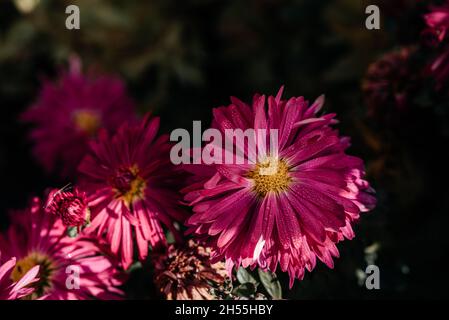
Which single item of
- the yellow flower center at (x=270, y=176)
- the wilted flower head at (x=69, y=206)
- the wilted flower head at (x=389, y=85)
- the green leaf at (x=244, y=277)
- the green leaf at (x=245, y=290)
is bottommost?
the green leaf at (x=245, y=290)

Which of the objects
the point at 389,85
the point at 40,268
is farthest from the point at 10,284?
the point at 389,85

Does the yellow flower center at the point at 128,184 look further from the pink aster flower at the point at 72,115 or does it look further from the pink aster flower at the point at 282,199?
the pink aster flower at the point at 72,115

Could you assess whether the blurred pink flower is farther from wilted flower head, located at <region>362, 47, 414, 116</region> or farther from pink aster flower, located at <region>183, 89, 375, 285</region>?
pink aster flower, located at <region>183, 89, 375, 285</region>

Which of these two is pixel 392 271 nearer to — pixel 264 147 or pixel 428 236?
pixel 428 236

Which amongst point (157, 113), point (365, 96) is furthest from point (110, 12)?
point (365, 96)

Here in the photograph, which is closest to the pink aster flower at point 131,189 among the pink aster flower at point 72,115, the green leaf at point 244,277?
the green leaf at point 244,277

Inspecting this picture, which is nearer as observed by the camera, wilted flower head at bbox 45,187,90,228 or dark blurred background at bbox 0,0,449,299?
wilted flower head at bbox 45,187,90,228

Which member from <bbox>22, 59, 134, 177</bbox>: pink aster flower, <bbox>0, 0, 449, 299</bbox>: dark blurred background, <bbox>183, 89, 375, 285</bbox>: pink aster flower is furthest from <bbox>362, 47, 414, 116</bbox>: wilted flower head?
<bbox>22, 59, 134, 177</bbox>: pink aster flower
